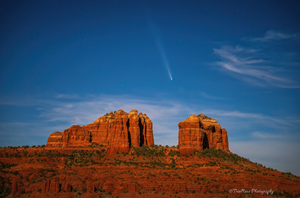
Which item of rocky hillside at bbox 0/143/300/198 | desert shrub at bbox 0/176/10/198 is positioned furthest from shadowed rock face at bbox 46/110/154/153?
desert shrub at bbox 0/176/10/198

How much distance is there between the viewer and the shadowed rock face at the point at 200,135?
109250 millimetres

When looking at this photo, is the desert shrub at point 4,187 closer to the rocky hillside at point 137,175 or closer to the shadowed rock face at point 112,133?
the rocky hillside at point 137,175

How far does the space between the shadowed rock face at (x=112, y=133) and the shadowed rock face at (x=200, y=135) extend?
46.3ft

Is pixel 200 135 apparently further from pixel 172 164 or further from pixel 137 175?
pixel 137 175

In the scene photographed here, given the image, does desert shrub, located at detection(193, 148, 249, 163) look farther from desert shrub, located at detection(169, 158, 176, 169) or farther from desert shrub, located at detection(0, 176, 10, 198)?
desert shrub, located at detection(0, 176, 10, 198)

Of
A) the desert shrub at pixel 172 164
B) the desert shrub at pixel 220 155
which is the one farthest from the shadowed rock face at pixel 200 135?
the desert shrub at pixel 172 164

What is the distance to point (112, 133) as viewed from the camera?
380 feet

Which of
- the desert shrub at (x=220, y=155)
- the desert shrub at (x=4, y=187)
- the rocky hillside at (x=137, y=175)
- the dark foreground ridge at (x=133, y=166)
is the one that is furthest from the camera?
the desert shrub at (x=220, y=155)

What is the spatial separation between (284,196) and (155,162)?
112 ft

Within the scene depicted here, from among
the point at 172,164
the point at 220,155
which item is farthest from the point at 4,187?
the point at 220,155

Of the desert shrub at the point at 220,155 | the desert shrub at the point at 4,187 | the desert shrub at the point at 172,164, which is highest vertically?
the desert shrub at the point at 220,155

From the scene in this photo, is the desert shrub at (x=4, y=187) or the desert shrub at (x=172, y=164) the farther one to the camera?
the desert shrub at (x=172, y=164)

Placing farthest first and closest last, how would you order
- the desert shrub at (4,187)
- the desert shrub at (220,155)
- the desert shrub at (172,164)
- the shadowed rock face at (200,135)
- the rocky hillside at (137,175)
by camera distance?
the shadowed rock face at (200,135)
the desert shrub at (220,155)
the desert shrub at (172,164)
the desert shrub at (4,187)
the rocky hillside at (137,175)

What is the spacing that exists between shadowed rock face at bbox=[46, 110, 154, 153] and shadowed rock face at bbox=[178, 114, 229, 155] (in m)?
14.1
